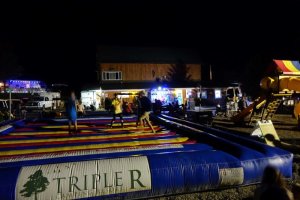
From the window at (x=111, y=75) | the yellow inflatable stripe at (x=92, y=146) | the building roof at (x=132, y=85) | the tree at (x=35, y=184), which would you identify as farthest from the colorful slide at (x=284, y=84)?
the window at (x=111, y=75)

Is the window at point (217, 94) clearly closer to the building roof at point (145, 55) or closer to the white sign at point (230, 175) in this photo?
the building roof at point (145, 55)

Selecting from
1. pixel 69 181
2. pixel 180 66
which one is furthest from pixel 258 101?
pixel 180 66

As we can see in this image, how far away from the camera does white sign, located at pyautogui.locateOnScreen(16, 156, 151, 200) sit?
4926 mm

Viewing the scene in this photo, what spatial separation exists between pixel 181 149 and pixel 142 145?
126 cm

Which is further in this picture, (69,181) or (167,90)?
(167,90)

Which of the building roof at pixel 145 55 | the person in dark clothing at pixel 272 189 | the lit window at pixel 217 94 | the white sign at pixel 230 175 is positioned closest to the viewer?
A: the person in dark clothing at pixel 272 189

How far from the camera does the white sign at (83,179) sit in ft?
16.2

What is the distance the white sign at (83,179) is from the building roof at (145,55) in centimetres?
3584

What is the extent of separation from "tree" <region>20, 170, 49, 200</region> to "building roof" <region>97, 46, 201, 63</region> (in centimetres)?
3607

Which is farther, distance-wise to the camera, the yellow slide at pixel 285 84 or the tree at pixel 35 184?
the yellow slide at pixel 285 84

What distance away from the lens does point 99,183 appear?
17.1 ft

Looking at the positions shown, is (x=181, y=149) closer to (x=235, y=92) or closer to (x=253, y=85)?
(x=235, y=92)

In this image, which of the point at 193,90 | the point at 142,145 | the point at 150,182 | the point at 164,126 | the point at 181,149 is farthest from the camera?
the point at 193,90

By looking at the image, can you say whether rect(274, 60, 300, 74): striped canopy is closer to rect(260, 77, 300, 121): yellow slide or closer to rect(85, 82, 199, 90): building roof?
rect(260, 77, 300, 121): yellow slide
